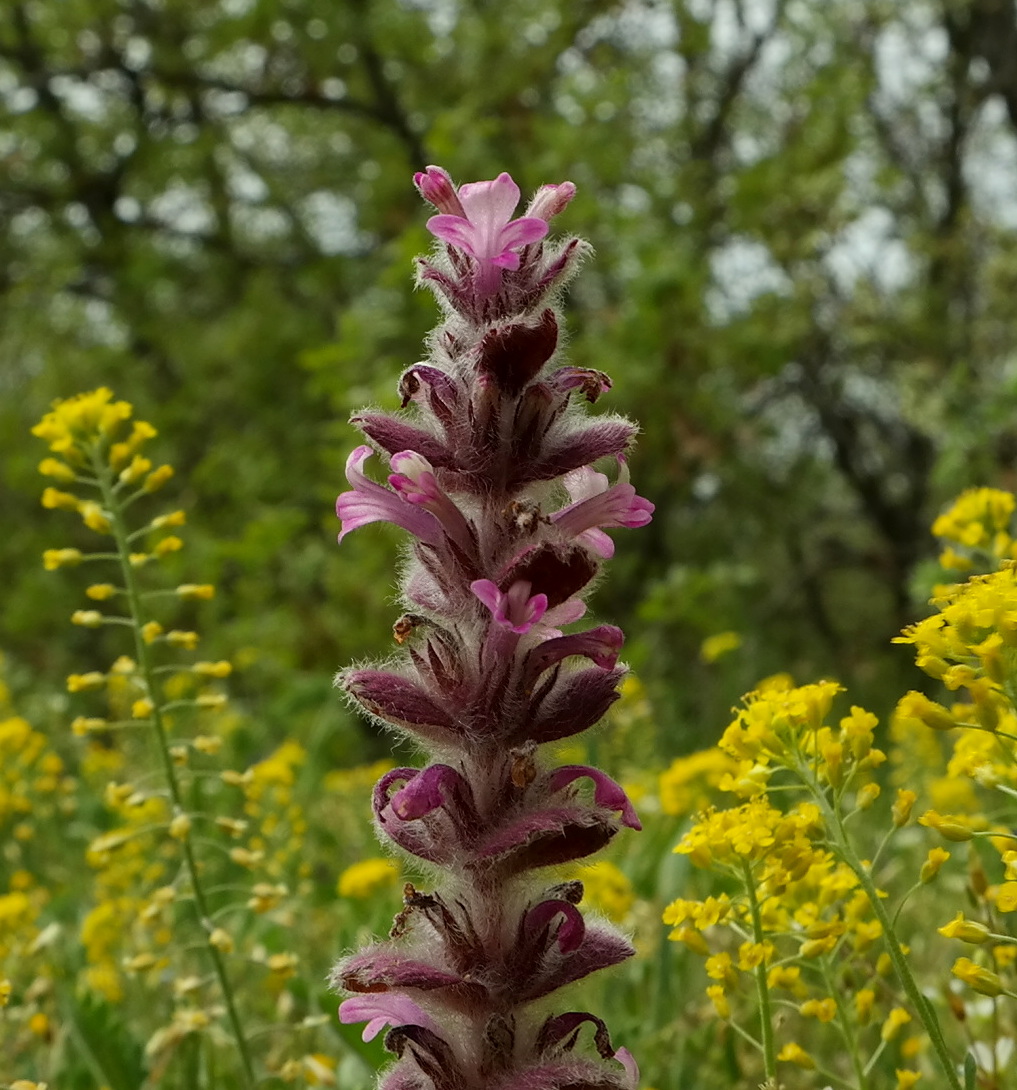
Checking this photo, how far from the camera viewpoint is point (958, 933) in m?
1.36

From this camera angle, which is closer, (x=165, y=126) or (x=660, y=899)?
(x=660, y=899)

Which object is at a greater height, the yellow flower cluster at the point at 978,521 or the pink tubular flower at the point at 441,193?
the pink tubular flower at the point at 441,193

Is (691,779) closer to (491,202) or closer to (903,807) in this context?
(903,807)

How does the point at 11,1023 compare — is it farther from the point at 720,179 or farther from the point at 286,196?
the point at 286,196

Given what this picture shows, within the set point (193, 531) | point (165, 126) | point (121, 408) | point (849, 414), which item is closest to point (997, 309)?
point (849, 414)

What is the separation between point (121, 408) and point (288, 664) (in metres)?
6.19

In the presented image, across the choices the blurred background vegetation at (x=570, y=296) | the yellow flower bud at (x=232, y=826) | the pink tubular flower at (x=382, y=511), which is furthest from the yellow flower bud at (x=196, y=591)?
the blurred background vegetation at (x=570, y=296)

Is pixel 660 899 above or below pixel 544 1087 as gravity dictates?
below

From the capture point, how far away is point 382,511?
143 cm

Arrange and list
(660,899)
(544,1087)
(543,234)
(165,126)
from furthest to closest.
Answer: (165,126) < (660,899) < (543,234) < (544,1087)

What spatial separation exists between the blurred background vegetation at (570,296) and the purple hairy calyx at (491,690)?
14.4 feet

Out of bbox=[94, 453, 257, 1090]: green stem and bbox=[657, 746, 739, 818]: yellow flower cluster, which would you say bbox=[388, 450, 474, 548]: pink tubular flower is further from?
bbox=[657, 746, 739, 818]: yellow flower cluster

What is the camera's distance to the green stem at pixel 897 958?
130 cm

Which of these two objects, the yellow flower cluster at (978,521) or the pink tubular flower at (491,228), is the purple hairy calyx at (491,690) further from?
the yellow flower cluster at (978,521)
